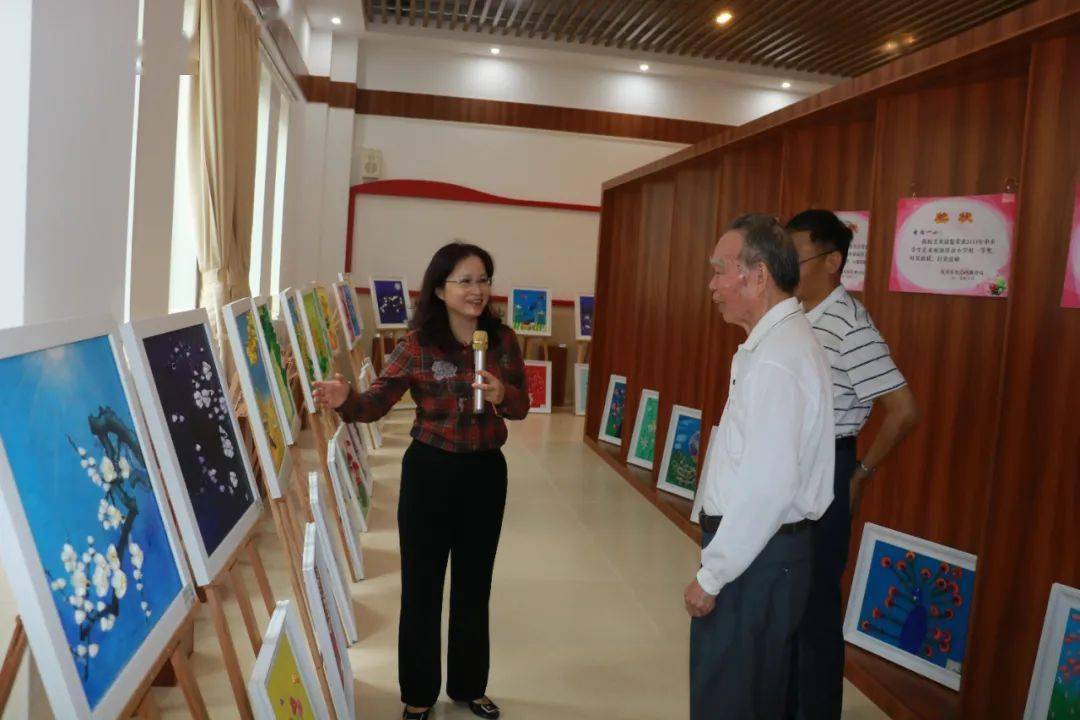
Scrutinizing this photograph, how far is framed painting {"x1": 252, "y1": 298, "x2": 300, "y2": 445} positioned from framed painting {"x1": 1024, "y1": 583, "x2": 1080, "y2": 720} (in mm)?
2454

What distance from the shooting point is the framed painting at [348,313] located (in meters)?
6.86

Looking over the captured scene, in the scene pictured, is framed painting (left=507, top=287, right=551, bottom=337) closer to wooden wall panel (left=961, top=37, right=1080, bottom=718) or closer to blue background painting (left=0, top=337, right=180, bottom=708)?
wooden wall panel (left=961, top=37, right=1080, bottom=718)

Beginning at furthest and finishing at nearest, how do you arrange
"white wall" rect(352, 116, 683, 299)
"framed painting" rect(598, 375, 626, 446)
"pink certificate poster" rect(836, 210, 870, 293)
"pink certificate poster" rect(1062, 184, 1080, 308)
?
"white wall" rect(352, 116, 683, 299), "framed painting" rect(598, 375, 626, 446), "pink certificate poster" rect(836, 210, 870, 293), "pink certificate poster" rect(1062, 184, 1080, 308)

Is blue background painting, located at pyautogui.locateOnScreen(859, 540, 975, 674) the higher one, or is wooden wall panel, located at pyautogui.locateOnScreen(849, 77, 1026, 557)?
wooden wall panel, located at pyautogui.locateOnScreen(849, 77, 1026, 557)

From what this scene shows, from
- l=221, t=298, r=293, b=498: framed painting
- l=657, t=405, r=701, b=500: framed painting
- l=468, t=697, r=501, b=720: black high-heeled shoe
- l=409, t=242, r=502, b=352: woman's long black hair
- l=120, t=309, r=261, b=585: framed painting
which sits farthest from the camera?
l=657, t=405, r=701, b=500: framed painting

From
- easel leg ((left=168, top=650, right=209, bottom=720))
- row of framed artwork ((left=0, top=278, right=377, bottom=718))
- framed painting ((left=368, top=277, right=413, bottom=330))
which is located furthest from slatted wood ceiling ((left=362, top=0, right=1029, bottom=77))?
easel leg ((left=168, top=650, right=209, bottom=720))

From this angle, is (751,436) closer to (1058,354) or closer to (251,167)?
(1058,354)

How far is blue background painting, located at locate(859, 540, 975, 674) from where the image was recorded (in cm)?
336

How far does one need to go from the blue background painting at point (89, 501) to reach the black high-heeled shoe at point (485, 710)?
5.48 feet

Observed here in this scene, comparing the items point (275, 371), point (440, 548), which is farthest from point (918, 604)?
point (275, 371)

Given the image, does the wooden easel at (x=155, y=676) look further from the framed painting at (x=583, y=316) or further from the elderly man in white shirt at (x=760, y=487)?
the framed painting at (x=583, y=316)

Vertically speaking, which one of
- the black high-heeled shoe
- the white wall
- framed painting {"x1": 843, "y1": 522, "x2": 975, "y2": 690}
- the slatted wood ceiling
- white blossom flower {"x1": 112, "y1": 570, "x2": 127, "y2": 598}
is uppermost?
the slatted wood ceiling

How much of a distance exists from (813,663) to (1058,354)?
1.21 meters

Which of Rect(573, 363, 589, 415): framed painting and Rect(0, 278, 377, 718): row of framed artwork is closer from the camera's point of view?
Rect(0, 278, 377, 718): row of framed artwork
